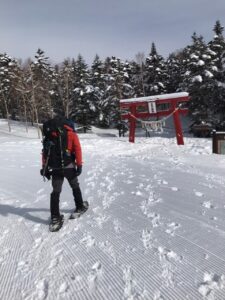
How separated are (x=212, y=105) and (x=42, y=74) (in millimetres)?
29933

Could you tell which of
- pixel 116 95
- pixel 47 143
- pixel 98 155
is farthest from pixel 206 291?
pixel 116 95

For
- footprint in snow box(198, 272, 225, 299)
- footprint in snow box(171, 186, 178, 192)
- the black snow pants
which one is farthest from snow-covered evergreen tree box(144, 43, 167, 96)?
footprint in snow box(198, 272, 225, 299)

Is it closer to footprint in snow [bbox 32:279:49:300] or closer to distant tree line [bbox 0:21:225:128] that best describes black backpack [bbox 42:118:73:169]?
footprint in snow [bbox 32:279:49:300]

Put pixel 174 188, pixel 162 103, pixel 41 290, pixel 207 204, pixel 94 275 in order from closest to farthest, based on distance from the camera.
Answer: pixel 41 290, pixel 94 275, pixel 207 204, pixel 174 188, pixel 162 103

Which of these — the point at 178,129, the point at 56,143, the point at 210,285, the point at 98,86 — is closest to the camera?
the point at 210,285

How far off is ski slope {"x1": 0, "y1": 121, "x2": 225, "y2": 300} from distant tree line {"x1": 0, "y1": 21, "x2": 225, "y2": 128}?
1732cm

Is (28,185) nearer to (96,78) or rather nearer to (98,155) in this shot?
(98,155)

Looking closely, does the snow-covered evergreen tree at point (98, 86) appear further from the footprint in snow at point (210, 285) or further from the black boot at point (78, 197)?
the footprint in snow at point (210, 285)

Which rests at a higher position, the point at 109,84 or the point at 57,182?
the point at 109,84

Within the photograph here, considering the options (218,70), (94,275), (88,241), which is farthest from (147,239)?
(218,70)

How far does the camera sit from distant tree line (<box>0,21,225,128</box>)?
35281mm

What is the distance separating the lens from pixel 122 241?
4.83 metres

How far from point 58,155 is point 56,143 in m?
0.21

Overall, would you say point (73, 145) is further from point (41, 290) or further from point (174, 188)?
point (174, 188)
